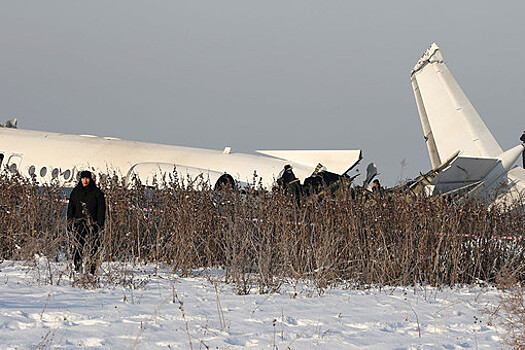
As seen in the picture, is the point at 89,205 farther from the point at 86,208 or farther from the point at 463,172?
the point at 463,172

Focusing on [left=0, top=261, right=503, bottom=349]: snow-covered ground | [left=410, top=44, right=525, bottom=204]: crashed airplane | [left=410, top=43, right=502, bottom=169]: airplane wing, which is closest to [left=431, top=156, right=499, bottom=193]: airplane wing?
[left=410, top=44, right=525, bottom=204]: crashed airplane

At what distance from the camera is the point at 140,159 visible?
21625 millimetres

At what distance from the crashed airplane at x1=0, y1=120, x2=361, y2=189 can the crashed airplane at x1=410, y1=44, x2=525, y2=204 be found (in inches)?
114

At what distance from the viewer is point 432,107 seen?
2373 cm

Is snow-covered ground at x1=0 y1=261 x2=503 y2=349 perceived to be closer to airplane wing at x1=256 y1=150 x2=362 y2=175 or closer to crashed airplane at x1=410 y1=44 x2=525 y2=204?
crashed airplane at x1=410 y1=44 x2=525 y2=204

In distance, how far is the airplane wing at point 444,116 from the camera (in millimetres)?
22047

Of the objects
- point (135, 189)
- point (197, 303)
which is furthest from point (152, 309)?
point (135, 189)

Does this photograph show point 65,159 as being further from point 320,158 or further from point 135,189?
point 135,189

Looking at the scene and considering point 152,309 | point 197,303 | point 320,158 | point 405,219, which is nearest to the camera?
point 152,309

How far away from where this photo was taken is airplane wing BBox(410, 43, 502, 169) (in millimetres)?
22047

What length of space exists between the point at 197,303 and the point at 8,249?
5.26 meters

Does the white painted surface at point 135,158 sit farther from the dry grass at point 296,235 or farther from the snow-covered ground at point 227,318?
the snow-covered ground at point 227,318

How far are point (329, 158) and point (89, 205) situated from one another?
11222 millimetres

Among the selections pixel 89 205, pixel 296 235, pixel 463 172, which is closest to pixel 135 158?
pixel 463 172
